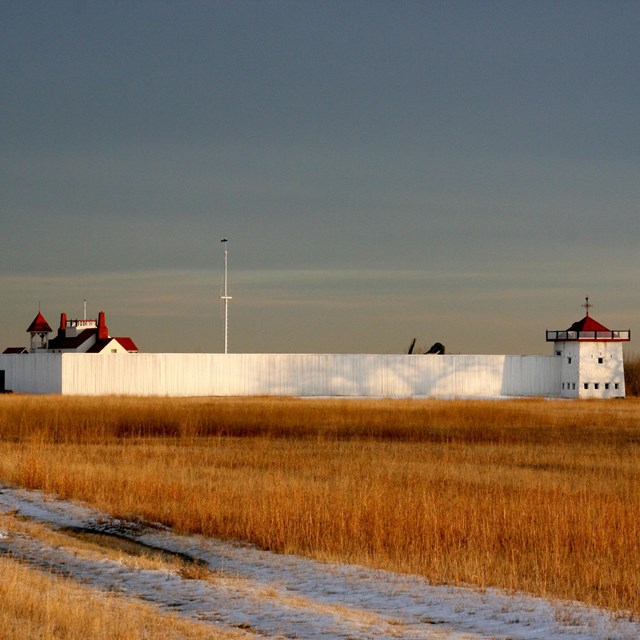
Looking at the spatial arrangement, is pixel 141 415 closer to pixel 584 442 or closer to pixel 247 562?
pixel 584 442

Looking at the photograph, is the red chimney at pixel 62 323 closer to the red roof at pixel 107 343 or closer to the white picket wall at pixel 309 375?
the red roof at pixel 107 343

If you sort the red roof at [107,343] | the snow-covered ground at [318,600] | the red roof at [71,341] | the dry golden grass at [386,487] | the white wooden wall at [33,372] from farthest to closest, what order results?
the red roof at [71,341]
the red roof at [107,343]
the white wooden wall at [33,372]
the dry golden grass at [386,487]
the snow-covered ground at [318,600]

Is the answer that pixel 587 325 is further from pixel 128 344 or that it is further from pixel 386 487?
pixel 386 487

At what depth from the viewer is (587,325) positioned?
81.1m

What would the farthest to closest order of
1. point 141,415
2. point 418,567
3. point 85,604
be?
point 141,415
point 418,567
point 85,604

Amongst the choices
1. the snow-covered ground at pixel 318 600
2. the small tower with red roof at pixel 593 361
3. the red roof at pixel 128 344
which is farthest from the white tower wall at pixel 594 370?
the snow-covered ground at pixel 318 600

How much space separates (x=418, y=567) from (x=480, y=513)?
4.45m

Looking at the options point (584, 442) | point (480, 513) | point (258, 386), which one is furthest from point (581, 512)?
point (258, 386)

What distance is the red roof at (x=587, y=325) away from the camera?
8069 centimetres

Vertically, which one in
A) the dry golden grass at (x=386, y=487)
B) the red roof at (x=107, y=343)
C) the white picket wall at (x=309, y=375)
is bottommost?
the dry golden grass at (x=386, y=487)

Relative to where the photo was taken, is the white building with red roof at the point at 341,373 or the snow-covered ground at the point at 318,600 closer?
the snow-covered ground at the point at 318,600

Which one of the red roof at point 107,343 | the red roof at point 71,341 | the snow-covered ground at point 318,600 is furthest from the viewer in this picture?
the red roof at point 71,341

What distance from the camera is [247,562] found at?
14.8 meters

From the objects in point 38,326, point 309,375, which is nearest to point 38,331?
point 38,326
